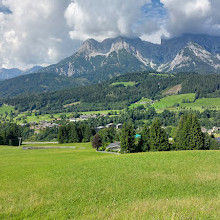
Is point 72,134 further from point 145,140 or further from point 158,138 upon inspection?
point 158,138

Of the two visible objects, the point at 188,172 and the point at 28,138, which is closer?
the point at 188,172

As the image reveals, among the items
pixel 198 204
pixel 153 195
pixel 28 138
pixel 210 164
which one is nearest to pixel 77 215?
pixel 153 195

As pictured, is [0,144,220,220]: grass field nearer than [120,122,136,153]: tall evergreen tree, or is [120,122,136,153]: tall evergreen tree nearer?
[0,144,220,220]: grass field

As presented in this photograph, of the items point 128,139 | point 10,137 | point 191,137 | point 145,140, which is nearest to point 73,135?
point 10,137

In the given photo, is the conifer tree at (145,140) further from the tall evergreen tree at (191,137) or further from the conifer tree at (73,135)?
the conifer tree at (73,135)

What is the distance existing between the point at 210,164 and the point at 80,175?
20.2 metres

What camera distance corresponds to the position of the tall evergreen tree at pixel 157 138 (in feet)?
196

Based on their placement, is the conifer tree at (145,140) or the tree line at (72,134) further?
the tree line at (72,134)

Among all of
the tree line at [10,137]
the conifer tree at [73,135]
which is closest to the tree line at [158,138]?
the conifer tree at [73,135]

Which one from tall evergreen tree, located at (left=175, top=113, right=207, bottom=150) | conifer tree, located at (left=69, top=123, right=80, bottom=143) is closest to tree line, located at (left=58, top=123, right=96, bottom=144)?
conifer tree, located at (left=69, top=123, right=80, bottom=143)

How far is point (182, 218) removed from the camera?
10.7 m

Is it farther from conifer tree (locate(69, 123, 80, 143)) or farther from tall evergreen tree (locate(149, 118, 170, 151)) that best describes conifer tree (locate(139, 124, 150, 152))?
conifer tree (locate(69, 123, 80, 143))

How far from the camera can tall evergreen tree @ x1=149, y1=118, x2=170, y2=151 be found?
5981 cm

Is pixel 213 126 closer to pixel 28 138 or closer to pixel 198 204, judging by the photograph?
pixel 28 138
